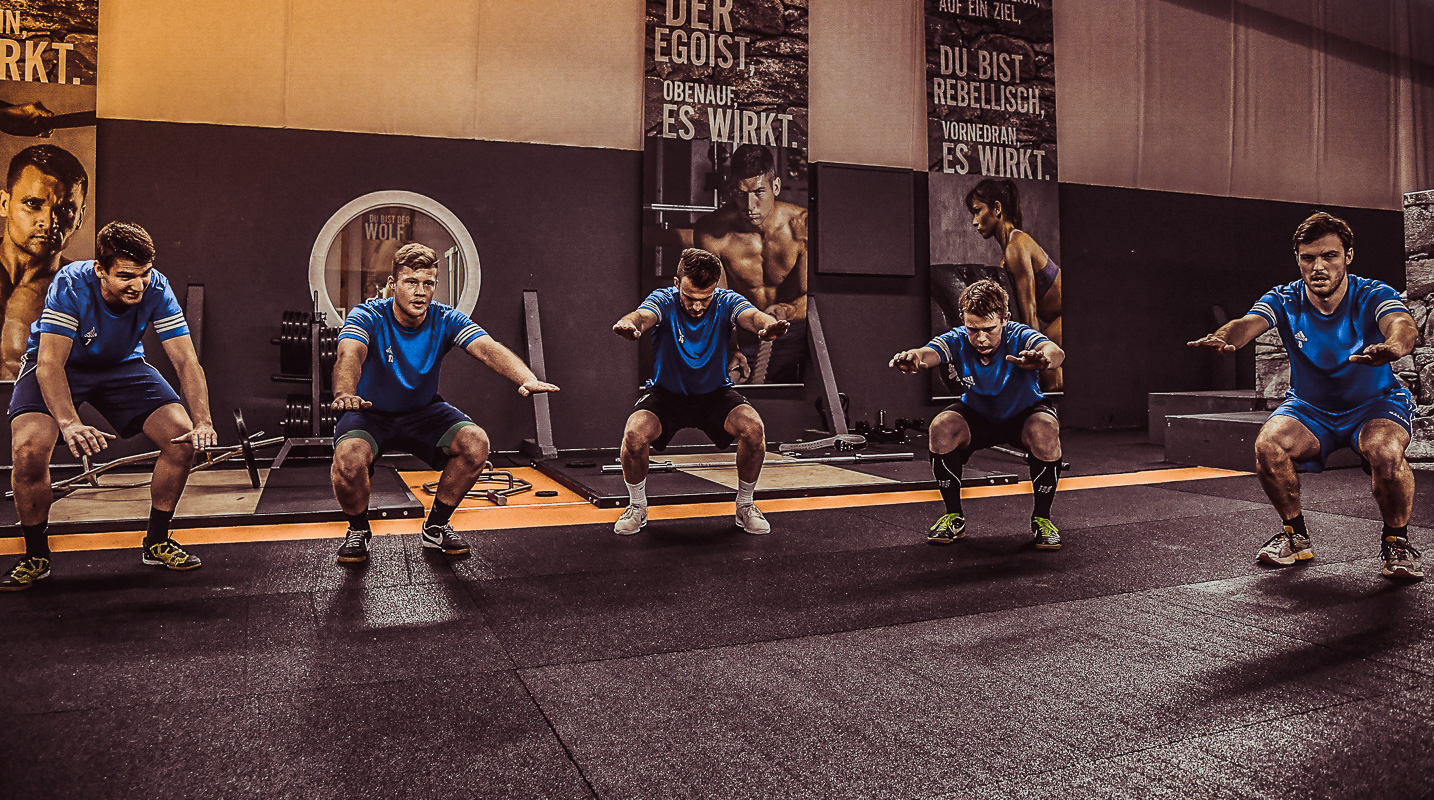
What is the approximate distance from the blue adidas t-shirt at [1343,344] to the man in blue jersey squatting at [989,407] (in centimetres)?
79

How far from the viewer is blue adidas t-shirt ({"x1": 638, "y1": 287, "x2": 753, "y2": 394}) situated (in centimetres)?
358

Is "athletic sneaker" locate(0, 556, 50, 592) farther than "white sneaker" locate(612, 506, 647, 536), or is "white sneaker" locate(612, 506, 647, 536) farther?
"white sneaker" locate(612, 506, 647, 536)

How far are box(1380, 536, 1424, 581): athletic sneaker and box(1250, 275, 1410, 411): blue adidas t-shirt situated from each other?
1.44 ft

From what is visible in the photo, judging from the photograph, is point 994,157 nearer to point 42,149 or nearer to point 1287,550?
point 1287,550

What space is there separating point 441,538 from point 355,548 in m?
0.30

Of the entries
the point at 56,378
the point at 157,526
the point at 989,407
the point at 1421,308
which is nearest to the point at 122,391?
the point at 56,378

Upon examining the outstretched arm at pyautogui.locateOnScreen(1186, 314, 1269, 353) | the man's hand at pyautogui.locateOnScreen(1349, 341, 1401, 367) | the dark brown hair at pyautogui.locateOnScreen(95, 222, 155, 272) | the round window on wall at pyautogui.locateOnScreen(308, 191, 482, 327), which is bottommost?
the man's hand at pyautogui.locateOnScreen(1349, 341, 1401, 367)

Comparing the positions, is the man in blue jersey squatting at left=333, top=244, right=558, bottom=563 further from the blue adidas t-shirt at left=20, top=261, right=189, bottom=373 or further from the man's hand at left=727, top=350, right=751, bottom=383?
the man's hand at left=727, top=350, right=751, bottom=383

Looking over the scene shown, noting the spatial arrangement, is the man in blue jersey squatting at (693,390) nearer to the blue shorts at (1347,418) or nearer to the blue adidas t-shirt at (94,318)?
the blue adidas t-shirt at (94,318)

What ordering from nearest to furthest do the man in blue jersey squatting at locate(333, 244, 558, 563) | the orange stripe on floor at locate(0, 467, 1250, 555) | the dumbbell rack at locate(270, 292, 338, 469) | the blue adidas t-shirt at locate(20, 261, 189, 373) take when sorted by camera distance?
the blue adidas t-shirt at locate(20, 261, 189, 373) < the man in blue jersey squatting at locate(333, 244, 558, 563) < the orange stripe on floor at locate(0, 467, 1250, 555) < the dumbbell rack at locate(270, 292, 338, 469)

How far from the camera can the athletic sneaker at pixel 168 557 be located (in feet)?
9.14

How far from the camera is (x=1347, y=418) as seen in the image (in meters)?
2.75

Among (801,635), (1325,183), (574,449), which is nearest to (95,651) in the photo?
(801,635)

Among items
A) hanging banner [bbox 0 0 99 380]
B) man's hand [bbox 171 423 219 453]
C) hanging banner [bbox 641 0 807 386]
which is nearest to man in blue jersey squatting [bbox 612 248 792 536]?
man's hand [bbox 171 423 219 453]
